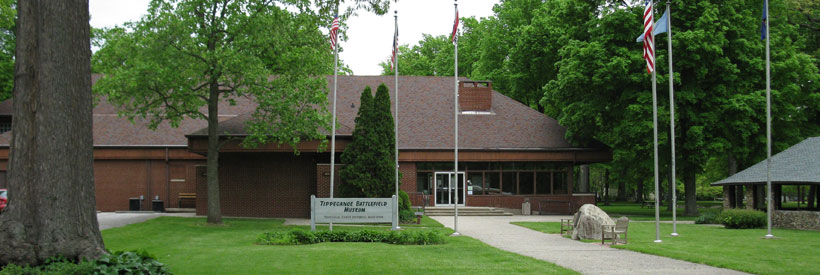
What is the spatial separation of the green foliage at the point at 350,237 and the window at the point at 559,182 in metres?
20.2

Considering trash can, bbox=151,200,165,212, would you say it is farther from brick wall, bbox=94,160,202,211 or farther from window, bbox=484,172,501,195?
window, bbox=484,172,501,195

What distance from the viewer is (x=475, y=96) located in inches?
1636

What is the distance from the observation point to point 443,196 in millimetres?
38688

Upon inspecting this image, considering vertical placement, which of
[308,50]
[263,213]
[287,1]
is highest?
[287,1]

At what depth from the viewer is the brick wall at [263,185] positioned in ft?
108

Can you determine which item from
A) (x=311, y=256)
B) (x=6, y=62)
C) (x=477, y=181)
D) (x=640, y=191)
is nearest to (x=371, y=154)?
(x=477, y=181)

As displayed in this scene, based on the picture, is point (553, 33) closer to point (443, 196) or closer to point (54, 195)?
point (443, 196)

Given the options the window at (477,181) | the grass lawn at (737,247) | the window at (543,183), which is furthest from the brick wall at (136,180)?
the grass lawn at (737,247)

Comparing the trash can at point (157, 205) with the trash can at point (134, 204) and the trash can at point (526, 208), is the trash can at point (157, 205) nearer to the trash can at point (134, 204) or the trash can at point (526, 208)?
the trash can at point (134, 204)

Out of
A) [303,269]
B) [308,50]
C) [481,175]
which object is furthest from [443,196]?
[303,269]

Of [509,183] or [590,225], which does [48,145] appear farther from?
[509,183]

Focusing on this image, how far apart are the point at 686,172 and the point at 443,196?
12399 mm

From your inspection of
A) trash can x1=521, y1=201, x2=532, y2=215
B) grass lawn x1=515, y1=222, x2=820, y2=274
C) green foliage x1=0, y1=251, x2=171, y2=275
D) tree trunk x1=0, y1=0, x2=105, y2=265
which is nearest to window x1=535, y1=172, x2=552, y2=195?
trash can x1=521, y1=201, x2=532, y2=215

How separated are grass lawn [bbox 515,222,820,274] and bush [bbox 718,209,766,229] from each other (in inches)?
24.0
